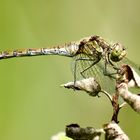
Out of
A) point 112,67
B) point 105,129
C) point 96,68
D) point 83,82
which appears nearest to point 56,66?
point 96,68

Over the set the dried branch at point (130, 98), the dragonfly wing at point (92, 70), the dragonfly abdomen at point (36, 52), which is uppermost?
the dragonfly abdomen at point (36, 52)

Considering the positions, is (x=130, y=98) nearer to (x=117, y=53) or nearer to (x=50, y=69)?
(x=117, y=53)

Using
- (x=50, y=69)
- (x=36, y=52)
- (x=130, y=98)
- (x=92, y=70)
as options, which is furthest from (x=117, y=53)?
(x=50, y=69)

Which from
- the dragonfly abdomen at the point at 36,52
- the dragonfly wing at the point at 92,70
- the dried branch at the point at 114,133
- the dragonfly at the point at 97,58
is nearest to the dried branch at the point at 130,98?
the dried branch at the point at 114,133

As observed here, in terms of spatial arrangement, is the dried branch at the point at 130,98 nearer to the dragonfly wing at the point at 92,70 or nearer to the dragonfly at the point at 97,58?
the dragonfly at the point at 97,58

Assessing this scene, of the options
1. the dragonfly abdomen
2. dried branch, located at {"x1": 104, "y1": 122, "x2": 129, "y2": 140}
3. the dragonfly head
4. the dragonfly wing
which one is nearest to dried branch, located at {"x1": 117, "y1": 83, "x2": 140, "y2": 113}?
dried branch, located at {"x1": 104, "y1": 122, "x2": 129, "y2": 140}

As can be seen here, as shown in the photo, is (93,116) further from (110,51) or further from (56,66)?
(110,51)
